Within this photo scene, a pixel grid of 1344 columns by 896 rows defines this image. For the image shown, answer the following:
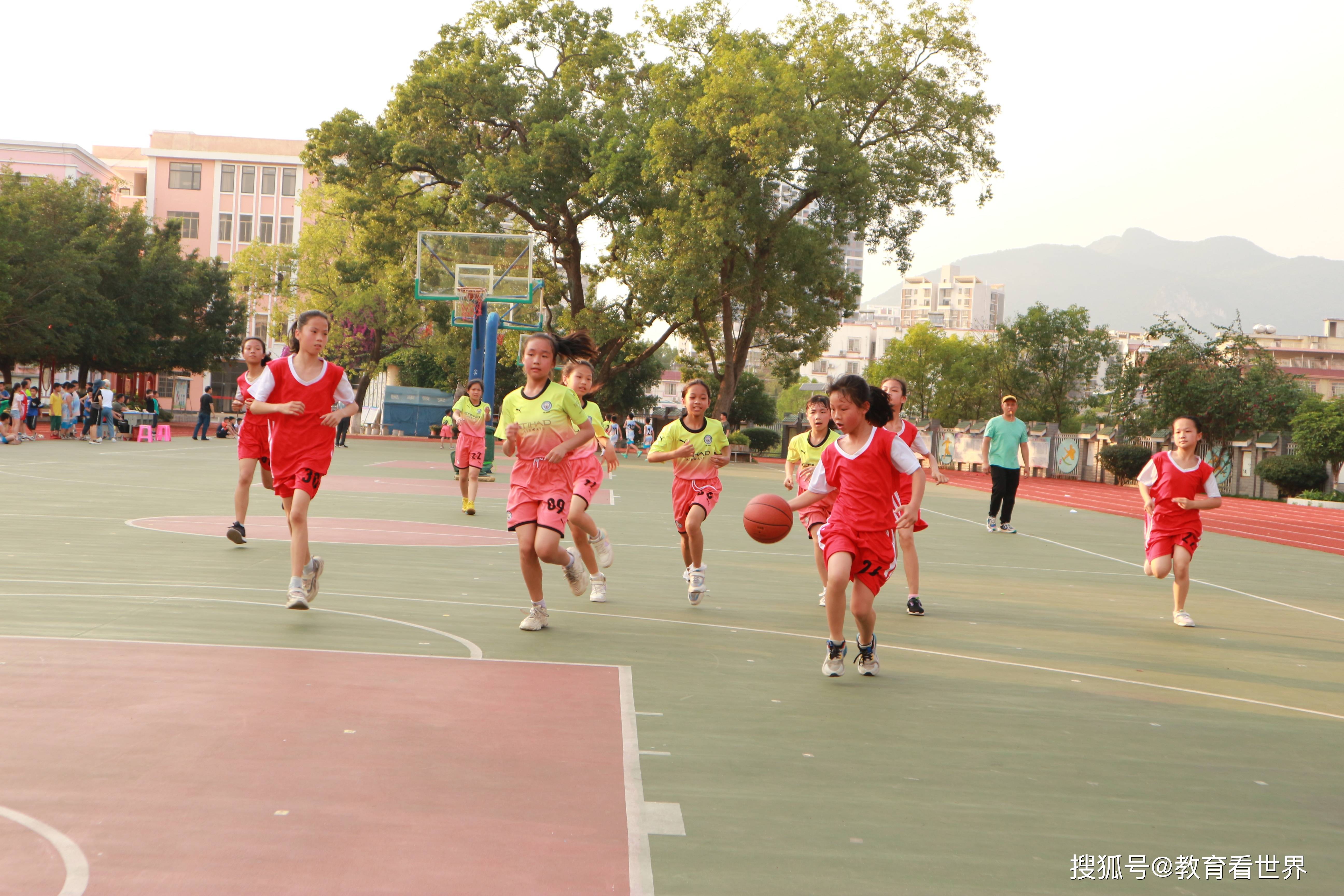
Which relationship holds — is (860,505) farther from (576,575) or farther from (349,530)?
(349,530)

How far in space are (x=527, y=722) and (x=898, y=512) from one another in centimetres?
301

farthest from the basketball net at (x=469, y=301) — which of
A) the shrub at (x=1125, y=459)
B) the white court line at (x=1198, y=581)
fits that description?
the shrub at (x=1125, y=459)

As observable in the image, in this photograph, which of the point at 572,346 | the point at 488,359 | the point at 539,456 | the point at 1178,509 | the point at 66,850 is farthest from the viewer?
the point at 488,359

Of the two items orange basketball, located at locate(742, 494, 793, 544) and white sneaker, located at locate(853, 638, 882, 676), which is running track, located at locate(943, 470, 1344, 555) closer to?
orange basketball, located at locate(742, 494, 793, 544)

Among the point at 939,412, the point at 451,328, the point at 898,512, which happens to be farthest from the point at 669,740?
the point at 939,412

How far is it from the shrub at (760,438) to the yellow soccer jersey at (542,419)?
159ft

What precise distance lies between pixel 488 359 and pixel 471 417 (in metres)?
7.04

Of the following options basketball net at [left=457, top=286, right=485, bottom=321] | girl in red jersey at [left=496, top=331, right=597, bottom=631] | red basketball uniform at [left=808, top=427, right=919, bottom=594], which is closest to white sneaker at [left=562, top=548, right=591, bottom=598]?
girl in red jersey at [left=496, top=331, right=597, bottom=631]

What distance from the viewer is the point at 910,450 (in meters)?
6.35

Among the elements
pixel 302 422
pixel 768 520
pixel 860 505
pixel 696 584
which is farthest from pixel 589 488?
pixel 860 505

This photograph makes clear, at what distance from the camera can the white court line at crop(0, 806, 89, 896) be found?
2.99 m

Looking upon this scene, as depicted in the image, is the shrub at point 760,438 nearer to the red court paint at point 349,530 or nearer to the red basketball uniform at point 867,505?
the red court paint at point 349,530

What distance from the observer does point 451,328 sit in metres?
42.9

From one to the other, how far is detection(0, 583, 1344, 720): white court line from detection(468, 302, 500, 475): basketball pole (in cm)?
1226
